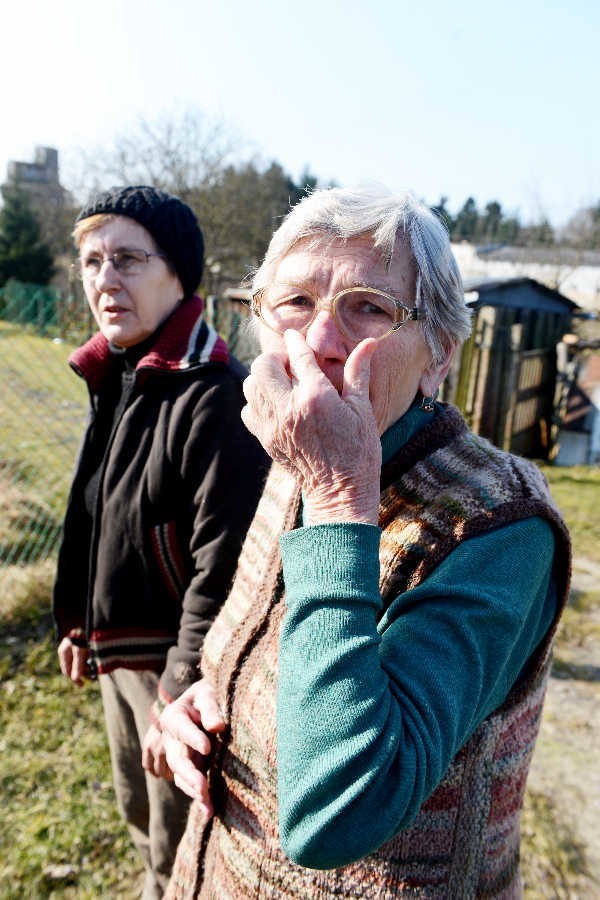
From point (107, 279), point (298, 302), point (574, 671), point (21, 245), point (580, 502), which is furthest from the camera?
point (21, 245)

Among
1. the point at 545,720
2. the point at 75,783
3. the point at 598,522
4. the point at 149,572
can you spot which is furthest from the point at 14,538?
the point at 598,522

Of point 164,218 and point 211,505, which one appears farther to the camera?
point 164,218

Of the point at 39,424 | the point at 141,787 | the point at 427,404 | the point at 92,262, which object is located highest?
the point at 92,262

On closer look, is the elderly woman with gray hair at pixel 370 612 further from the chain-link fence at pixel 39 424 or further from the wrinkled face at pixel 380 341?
the chain-link fence at pixel 39 424

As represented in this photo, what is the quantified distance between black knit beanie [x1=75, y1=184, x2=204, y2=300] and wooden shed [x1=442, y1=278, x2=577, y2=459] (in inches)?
199

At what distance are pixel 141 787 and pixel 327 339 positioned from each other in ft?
6.46

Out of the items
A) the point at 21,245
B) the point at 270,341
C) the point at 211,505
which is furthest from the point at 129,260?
the point at 21,245

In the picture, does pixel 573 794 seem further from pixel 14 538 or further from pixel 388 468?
pixel 14 538

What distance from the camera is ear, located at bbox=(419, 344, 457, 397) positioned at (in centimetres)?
126

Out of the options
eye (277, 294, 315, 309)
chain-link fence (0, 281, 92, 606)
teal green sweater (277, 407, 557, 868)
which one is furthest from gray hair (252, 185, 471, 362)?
chain-link fence (0, 281, 92, 606)

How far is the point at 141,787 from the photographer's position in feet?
7.63

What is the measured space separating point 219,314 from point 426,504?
4.85 m

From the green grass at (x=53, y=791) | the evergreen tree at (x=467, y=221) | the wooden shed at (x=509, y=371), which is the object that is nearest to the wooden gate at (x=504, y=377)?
the wooden shed at (x=509, y=371)

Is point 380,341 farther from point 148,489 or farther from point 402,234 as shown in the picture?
point 148,489
